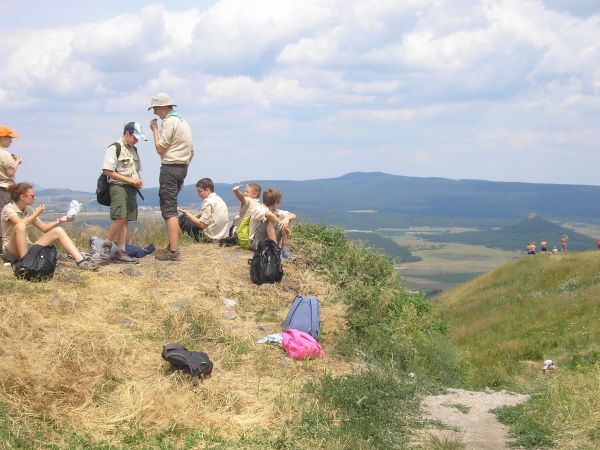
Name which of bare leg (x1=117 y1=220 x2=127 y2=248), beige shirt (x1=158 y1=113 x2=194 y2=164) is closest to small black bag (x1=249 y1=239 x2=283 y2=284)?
beige shirt (x1=158 y1=113 x2=194 y2=164)

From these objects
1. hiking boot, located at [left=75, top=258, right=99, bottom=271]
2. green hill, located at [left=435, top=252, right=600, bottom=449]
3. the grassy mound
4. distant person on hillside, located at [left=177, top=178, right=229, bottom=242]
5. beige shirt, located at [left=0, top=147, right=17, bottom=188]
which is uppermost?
beige shirt, located at [left=0, top=147, right=17, bottom=188]

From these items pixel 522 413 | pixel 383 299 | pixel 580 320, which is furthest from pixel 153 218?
pixel 580 320

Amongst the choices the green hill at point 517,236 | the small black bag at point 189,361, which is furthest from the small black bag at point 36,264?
the green hill at point 517,236

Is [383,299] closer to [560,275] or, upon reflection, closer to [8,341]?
[8,341]

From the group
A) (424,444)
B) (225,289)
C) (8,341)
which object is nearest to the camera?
(424,444)

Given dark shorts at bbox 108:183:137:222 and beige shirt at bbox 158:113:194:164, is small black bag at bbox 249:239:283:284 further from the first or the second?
dark shorts at bbox 108:183:137:222

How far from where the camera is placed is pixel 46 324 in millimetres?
7695

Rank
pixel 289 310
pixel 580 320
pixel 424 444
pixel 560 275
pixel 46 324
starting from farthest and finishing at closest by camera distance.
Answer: pixel 560 275 → pixel 580 320 → pixel 289 310 → pixel 46 324 → pixel 424 444

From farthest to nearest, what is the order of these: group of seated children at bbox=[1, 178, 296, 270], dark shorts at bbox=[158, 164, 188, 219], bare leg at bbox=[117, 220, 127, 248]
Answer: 1. bare leg at bbox=[117, 220, 127, 248]
2. dark shorts at bbox=[158, 164, 188, 219]
3. group of seated children at bbox=[1, 178, 296, 270]

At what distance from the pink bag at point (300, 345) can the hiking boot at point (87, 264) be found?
10.4 feet

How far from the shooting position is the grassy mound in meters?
6.17

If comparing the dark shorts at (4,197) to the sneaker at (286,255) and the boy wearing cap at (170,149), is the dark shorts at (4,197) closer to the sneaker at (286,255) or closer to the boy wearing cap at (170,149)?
the boy wearing cap at (170,149)

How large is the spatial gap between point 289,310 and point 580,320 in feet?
51.9

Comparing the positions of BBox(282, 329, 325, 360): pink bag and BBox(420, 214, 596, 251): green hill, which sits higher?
BBox(282, 329, 325, 360): pink bag
